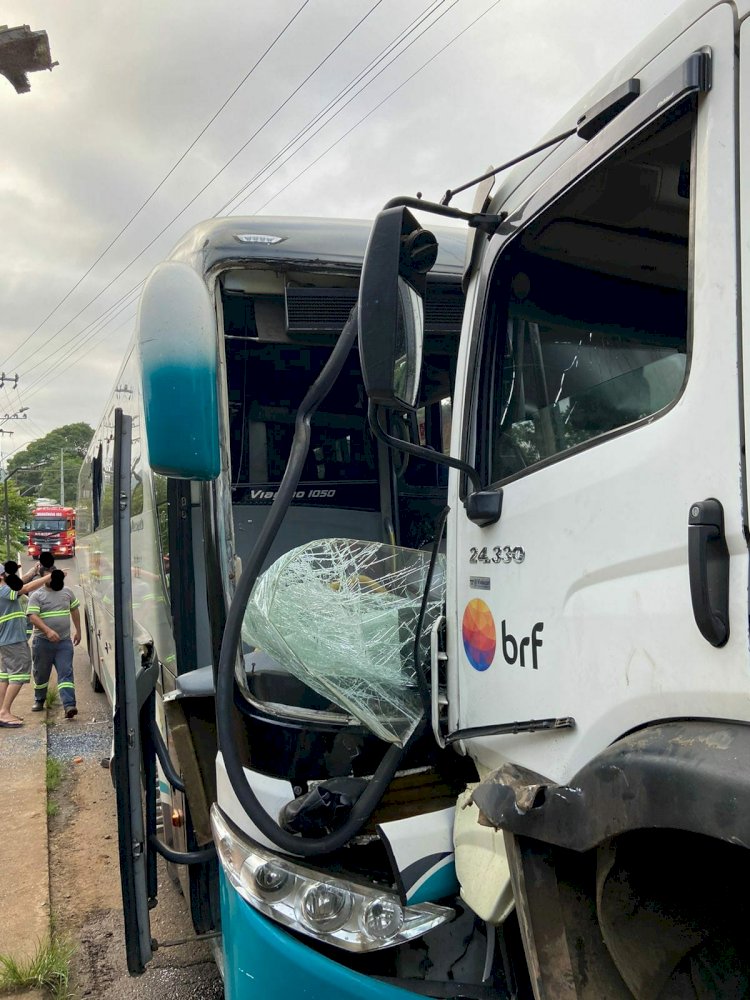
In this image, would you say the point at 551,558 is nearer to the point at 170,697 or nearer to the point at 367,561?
the point at 367,561

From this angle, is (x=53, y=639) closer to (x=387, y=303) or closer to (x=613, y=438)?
(x=387, y=303)

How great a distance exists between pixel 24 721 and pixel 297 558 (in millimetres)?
6730

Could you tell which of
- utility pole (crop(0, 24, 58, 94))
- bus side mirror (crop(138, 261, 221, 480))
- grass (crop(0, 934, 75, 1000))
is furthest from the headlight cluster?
utility pole (crop(0, 24, 58, 94))

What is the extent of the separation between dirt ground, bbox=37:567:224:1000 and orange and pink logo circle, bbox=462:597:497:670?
5.72 feet

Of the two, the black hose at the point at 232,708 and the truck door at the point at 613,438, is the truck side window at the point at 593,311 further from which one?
the black hose at the point at 232,708

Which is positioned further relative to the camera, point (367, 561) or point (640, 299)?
point (367, 561)

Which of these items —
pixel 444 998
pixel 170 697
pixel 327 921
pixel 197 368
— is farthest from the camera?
pixel 170 697

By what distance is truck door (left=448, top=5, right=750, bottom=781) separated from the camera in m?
1.28

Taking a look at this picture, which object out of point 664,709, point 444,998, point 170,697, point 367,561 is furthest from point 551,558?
point 170,697

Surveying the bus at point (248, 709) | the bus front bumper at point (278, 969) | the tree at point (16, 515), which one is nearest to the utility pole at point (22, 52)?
the bus at point (248, 709)

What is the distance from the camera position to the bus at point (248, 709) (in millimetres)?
1905

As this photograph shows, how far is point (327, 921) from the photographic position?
1.90m

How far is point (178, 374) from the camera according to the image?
81.0 inches

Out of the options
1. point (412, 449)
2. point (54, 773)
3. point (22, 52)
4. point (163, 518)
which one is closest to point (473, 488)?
point (412, 449)
